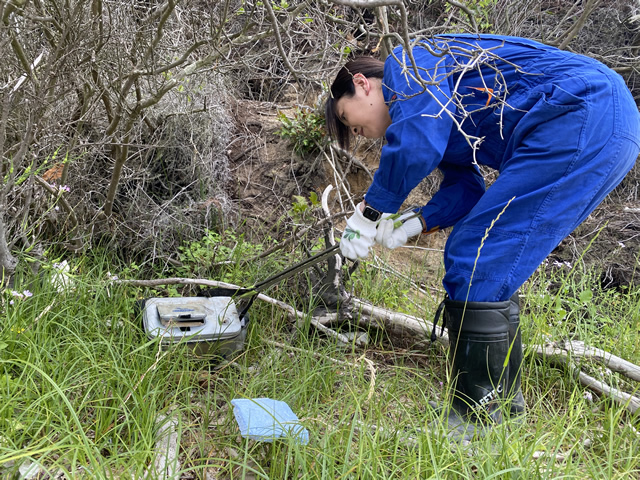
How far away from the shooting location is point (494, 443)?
70.6 inches

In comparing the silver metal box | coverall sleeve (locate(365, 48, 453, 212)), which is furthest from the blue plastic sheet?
coverall sleeve (locate(365, 48, 453, 212))

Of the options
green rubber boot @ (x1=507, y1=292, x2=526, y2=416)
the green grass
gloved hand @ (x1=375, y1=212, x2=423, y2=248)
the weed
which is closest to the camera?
the green grass

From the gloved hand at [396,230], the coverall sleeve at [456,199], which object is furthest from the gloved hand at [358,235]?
the coverall sleeve at [456,199]

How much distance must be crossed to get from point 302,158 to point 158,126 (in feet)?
3.63

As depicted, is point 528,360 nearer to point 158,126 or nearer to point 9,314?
point 9,314

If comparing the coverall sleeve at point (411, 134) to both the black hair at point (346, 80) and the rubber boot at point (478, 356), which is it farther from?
the rubber boot at point (478, 356)

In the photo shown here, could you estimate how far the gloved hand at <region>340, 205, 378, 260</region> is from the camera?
2361 mm

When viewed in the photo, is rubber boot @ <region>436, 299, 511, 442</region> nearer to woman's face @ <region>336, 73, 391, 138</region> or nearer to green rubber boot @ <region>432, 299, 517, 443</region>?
green rubber boot @ <region>432, 299, 517, 443</region>

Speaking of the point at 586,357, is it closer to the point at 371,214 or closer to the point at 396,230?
the point at 396,230

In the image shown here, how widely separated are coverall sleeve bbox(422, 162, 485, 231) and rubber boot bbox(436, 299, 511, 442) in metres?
0.56

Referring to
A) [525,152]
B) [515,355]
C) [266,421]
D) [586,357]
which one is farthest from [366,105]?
[586,357]

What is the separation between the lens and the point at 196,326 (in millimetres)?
2365

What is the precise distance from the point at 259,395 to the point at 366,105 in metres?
1.29

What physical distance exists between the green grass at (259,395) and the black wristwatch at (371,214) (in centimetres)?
61
